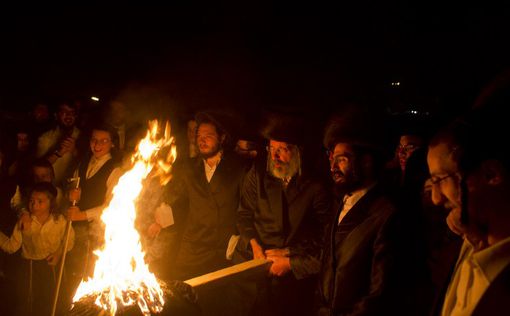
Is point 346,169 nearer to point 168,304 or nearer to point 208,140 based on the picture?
point 168,304

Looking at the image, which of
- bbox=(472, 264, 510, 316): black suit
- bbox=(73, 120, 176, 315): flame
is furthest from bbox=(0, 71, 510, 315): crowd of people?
bbox=(73, 120, 176, 315): flame

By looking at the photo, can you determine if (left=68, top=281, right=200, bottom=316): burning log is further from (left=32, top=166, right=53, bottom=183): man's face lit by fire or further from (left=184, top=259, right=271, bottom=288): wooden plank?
(left=32, top=166, right=53, bottom=183): man's face lit by fire

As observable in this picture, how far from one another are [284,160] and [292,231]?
827 millimetres

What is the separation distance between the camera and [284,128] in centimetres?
463

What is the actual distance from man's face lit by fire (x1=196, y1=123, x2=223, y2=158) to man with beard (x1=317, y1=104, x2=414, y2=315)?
229 centimetres

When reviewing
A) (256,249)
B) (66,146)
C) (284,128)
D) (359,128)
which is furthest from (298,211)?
(66,146)

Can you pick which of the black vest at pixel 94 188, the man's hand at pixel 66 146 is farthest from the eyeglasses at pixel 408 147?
the man's hand at pixel 66 146

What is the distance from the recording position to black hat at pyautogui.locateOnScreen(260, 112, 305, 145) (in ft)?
15.2

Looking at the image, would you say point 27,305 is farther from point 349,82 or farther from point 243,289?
point 349,82

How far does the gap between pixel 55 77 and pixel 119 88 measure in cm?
232

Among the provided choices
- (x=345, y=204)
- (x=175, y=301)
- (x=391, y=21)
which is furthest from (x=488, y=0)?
(x=175, y=301)

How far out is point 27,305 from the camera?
5.38m

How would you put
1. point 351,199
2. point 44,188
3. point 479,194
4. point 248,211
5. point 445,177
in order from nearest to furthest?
point 479,194 < point 445,177 < point 351,199 < point 248,211 < point 44,188

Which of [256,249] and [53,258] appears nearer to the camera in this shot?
[256,249]
